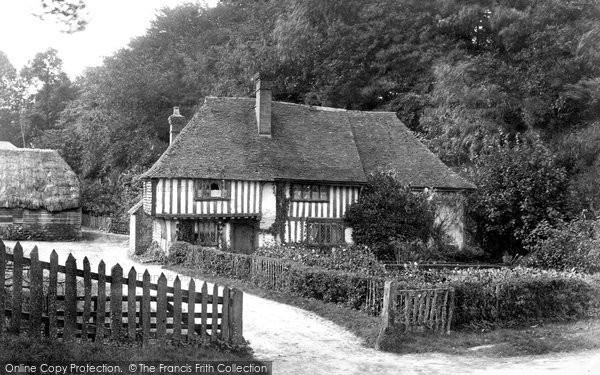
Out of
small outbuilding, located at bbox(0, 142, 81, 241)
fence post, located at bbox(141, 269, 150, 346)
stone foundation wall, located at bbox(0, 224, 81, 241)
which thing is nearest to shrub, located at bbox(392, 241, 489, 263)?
fence post, located at bbox(141, 269, 150, 346)

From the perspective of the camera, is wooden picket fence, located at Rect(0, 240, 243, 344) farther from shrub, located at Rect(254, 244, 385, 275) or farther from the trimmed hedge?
shrub, located at Rect(254, 244, 385, 275)

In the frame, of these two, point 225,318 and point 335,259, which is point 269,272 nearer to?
point 335,259

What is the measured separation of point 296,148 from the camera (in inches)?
985

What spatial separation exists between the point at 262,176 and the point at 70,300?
16006mm

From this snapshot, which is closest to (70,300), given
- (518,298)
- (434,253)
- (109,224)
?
(518,298)

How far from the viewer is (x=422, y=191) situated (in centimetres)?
2522

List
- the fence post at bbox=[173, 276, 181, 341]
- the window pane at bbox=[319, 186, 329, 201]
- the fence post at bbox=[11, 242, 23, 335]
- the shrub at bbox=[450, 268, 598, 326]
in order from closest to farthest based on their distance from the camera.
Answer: the fence post at bbox=[11, 242, 23, 335]
the fence post at bbox=[173, 276, 181, 341]
the shrub at bbox=[450, 268, 598, 326]
the window pane at bbox=[319, 186, 329, 201]

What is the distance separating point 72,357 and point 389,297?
562 centimetres

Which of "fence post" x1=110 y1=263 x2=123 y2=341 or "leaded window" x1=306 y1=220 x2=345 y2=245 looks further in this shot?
"leaded window" x1=306 y1=220 x2=345 y2=245

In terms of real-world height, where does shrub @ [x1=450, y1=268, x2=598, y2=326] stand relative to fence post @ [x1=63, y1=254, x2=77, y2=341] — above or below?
below

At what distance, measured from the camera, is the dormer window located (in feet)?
73.3

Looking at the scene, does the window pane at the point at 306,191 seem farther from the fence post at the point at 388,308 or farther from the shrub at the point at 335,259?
the fence post at the point at 388,308

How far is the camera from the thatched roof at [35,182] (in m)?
30.0

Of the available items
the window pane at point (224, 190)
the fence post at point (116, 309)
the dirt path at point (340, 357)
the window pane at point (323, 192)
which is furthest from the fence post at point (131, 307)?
the window pane at point (323, 192)
